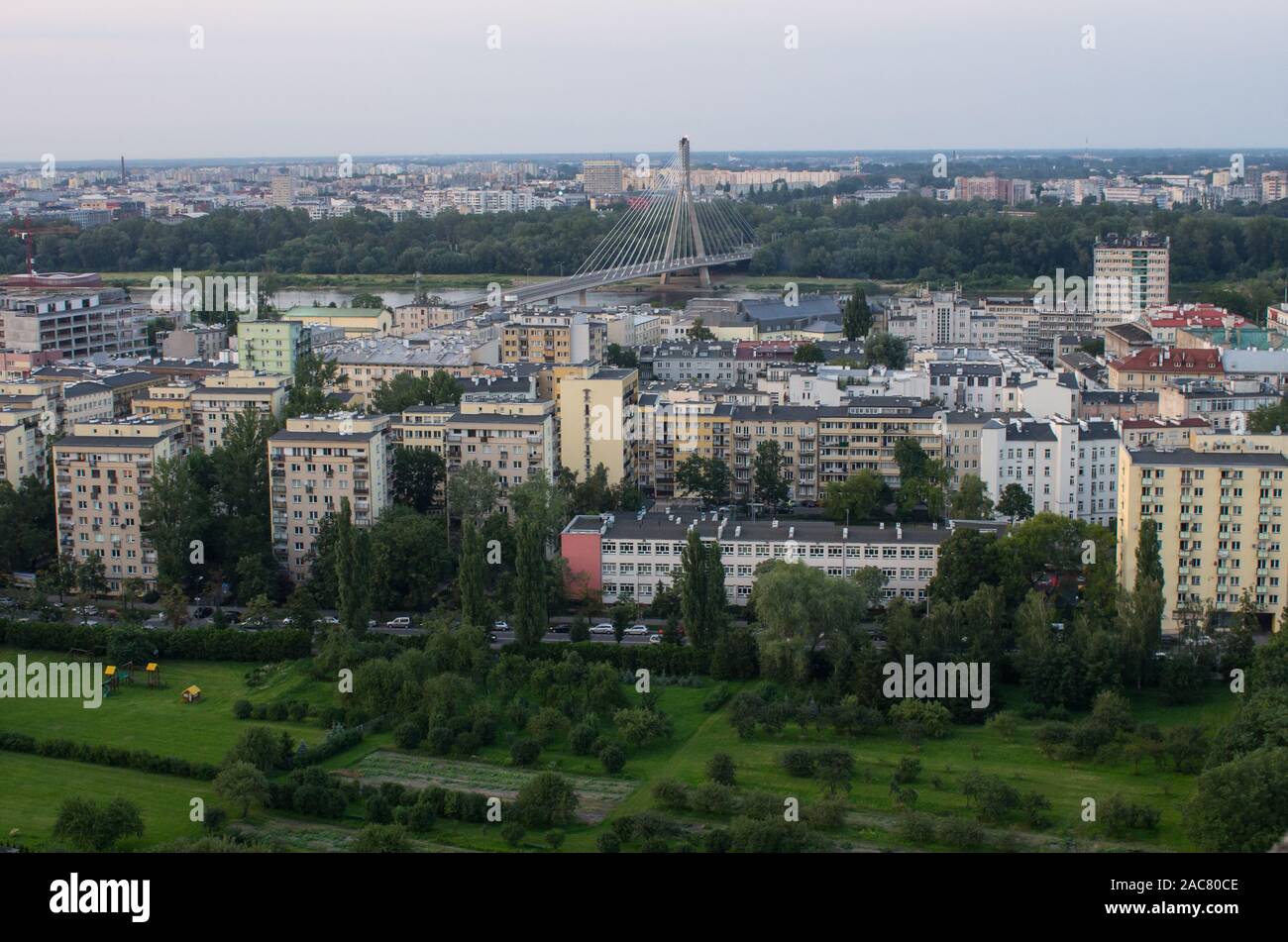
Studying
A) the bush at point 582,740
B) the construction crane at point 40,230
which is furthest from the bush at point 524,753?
the construction crane at point 40,230

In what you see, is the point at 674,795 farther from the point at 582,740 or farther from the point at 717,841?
the point at 582,740

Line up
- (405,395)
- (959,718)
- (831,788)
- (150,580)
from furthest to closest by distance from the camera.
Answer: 1. (405,395)
2. (150,580)
3. (959,718)
4. (831,788)

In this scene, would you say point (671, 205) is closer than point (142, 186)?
Yes

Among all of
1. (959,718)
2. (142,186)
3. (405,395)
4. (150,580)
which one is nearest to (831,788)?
(959,718)

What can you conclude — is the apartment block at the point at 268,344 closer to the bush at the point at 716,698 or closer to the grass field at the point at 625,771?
the grass field at the point at 625,771

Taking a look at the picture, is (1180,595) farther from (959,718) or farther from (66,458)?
(66,458)

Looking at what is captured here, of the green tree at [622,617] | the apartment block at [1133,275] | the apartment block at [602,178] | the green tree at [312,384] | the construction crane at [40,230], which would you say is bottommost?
the green tree at [622,617]
